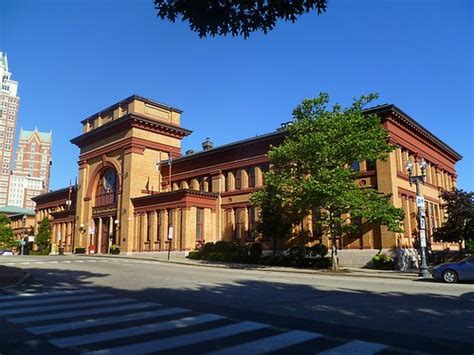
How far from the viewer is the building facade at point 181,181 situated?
32.1m

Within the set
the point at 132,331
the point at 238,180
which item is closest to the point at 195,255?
the point at 238,180

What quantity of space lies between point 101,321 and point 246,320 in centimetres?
301

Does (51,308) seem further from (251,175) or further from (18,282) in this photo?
(251,175)

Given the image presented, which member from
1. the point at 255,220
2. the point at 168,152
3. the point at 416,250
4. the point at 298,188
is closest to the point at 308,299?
the point at 298,188

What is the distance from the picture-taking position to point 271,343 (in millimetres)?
6996

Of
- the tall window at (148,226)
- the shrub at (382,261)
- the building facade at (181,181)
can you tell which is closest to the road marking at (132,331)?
the shrub at (382,261)

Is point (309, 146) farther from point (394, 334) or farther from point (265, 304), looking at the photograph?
point (394, 334)

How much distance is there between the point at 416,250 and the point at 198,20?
29067 mm

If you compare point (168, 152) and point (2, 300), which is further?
point (168, 152)

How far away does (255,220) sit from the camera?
3878cm

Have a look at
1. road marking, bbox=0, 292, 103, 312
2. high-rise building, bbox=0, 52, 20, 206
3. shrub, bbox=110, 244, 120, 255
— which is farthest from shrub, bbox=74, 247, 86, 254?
A: high-rise building, bbox=0, 52, 20, 206

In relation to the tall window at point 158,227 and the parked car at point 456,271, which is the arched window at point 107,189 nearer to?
the tall window at point 158,227

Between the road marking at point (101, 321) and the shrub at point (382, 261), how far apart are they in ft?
67.0

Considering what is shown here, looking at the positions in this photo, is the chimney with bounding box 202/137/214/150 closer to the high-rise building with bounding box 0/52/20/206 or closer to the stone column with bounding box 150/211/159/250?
the stone column with bounding box 150/211/159/250
